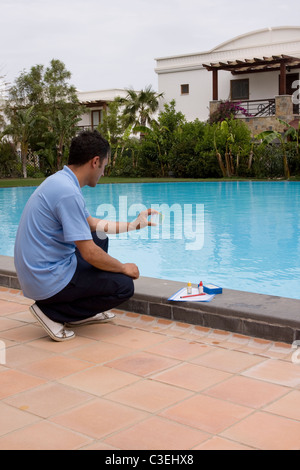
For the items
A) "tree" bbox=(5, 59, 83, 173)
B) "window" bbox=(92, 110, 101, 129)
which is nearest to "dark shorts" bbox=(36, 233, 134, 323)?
"tree" bbox=(5, 59, 83, 173)

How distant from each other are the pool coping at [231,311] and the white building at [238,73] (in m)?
25.9

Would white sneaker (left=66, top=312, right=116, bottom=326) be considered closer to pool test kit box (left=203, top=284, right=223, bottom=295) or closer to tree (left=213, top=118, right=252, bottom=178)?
pool test kit box (left=203, top=284, right=223, bottom=295)

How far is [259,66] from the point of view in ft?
101

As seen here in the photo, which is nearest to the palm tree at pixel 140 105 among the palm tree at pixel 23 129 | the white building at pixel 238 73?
the white building at pixel 238 73

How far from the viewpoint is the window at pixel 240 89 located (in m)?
32.1

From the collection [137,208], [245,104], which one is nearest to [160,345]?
[137,208]

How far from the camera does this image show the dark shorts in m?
3.64

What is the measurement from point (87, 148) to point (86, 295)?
941 millimetres

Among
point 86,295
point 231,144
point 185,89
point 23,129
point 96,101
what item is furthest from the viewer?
point 96,101

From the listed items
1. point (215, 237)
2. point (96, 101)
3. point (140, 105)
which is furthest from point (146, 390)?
point (96, 101)

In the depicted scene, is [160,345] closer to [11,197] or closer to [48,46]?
[11,197]

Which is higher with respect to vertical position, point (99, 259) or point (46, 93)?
point (46, 93)

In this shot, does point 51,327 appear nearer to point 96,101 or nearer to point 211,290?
point 211,290

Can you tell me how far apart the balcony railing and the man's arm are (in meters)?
26.5
